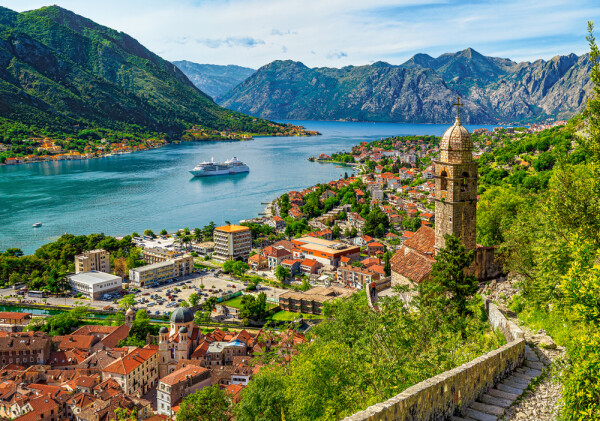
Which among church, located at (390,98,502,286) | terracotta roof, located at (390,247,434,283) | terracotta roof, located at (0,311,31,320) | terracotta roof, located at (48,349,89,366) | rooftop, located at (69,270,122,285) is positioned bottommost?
terracotta roof, located at (48,349,89,366)

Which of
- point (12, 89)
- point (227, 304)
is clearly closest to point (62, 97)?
point (12, 89)

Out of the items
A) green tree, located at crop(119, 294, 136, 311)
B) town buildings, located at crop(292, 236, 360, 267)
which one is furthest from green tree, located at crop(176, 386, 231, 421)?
town buildings, located at crop(292, 236, 360, 267)

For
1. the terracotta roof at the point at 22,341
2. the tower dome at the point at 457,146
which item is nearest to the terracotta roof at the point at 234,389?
the terracotta roof at the point at 22,341

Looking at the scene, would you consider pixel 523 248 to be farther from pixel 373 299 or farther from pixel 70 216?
pixel 70 216

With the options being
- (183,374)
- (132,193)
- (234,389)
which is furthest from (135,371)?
(132,193)

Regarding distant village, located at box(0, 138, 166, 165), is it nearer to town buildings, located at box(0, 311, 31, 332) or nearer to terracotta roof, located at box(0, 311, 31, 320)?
terracotta roof, located at box(0, 311, 31, 320)

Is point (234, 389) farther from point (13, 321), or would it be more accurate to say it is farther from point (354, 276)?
point (13, 321)

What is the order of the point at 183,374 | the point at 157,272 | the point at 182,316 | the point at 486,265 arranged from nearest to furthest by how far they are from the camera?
the point at 486,265
the point at 183,374
the point at 182,316
the point at 157,272

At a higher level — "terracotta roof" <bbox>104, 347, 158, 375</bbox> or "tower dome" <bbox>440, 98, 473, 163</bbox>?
"tower dome" <bbox>440, 98, 473, 163</bbox>
